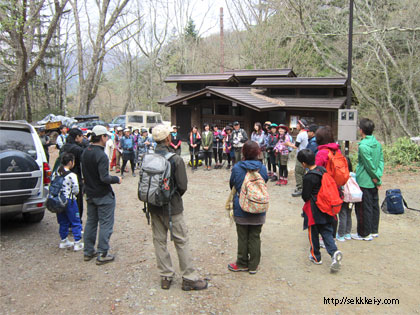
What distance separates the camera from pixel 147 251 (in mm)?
5047

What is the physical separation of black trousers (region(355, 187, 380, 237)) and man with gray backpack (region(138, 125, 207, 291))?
2809 millimetres

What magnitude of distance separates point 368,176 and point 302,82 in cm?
1059

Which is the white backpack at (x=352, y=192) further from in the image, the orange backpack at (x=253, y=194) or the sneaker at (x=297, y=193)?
the sneaker at (x=297, y=193)

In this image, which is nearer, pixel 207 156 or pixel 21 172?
pixel 21 172

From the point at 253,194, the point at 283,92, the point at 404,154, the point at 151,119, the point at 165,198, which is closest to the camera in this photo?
the point at 165,198

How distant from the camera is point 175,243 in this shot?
380cm

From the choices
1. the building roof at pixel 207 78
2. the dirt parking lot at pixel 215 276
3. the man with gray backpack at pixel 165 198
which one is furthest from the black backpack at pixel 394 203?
the building roof at pixel 207 78

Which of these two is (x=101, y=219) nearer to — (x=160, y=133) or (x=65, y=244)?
(x=65, y=244)

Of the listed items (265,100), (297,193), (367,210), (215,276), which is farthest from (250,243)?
(265,100)

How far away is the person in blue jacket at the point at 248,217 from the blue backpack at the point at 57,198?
2.47m

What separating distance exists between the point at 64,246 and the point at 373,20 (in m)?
18.9

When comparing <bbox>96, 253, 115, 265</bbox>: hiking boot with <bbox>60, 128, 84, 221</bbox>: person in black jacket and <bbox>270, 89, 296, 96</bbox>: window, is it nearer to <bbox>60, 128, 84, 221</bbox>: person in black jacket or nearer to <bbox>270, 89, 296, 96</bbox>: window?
<bbox>60, 128, 84, 221</bbox>: person in black jacket

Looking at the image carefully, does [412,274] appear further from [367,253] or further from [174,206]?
[174,206]

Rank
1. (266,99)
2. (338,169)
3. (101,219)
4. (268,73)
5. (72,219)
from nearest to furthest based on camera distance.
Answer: (101,219)
(338,169)
(72,219)
(266,99)
(268,73)
